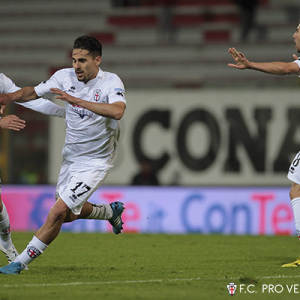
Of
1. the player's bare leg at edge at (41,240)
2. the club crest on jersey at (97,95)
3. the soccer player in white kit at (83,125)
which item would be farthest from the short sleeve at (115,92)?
the player's bare leg at edge at (41,240)

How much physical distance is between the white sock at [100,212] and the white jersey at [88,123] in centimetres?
67

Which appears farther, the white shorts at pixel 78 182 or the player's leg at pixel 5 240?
the player's leg at pixel 5 240

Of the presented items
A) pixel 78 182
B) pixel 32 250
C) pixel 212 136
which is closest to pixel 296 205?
pixel 78 182

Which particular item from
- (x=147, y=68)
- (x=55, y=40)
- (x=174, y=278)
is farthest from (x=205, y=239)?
(x=55, y=40)

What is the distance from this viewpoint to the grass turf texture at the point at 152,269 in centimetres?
523

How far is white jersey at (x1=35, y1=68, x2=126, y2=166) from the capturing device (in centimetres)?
657

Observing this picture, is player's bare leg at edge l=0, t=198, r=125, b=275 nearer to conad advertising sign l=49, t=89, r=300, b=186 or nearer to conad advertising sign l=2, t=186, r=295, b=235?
conad advertising sign l=2, t=186, r=295, b=235

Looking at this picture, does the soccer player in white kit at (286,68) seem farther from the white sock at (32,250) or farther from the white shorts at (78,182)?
the white sock at (32,250)

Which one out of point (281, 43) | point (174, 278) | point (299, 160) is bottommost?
point (174, 278)

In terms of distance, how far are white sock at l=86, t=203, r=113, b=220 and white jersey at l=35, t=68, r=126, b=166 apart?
67cm

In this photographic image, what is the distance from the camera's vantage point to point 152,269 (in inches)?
265

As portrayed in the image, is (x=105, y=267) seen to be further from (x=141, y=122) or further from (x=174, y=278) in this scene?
(x=141, y=122)

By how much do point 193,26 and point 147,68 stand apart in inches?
59.1

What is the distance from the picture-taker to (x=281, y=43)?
51.7 feet
